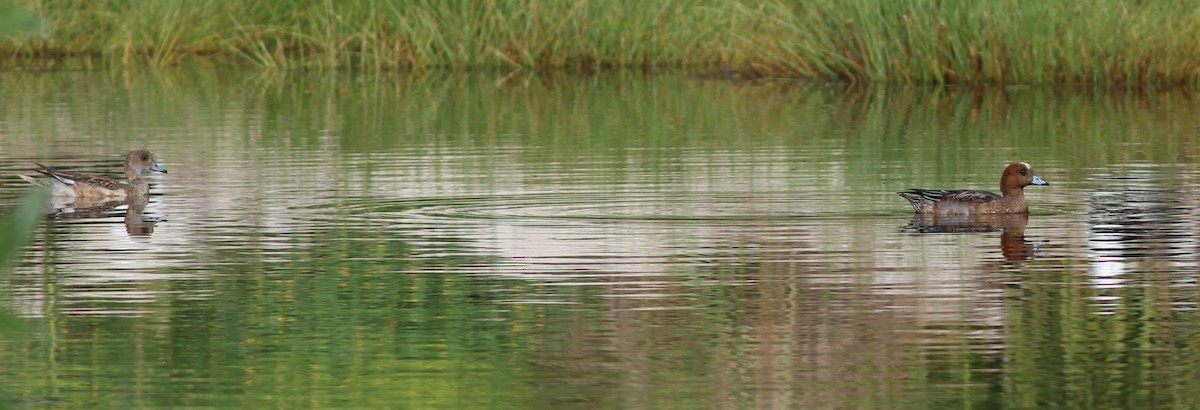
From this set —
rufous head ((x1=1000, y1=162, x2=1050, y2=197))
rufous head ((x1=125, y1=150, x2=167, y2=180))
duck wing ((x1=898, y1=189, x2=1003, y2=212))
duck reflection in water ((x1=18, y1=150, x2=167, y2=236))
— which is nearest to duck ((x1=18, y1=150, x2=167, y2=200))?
duck reflection in water ((x1=18, y1=150, x2=167, y2=236))

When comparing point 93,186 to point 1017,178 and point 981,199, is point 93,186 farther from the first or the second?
point 1017,178

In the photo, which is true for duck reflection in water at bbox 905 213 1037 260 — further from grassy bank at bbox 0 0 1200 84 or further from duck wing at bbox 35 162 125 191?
grassy bank at bbox 0 0 1200 84

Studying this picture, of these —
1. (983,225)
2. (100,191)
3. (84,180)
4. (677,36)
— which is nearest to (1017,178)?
(983,225)

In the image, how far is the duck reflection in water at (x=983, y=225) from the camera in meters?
11.0

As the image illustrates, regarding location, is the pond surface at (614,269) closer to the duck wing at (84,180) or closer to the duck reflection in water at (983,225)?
the duck reflection in water at (983,225)

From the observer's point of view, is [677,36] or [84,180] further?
[677,36]

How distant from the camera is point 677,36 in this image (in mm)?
30078

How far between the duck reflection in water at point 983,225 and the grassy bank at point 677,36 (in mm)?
11804

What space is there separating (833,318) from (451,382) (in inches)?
75.0

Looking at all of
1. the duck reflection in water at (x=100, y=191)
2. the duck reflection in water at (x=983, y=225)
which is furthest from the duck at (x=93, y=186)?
the duck reflection in water at (x=983, y=225)

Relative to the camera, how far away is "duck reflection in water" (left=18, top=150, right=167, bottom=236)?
1370cm

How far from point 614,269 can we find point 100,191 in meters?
6.20

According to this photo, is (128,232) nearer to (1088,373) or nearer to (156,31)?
(1088,373)

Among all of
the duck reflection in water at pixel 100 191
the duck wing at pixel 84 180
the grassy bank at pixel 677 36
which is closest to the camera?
the duck reflection in water at pixel 100 191
